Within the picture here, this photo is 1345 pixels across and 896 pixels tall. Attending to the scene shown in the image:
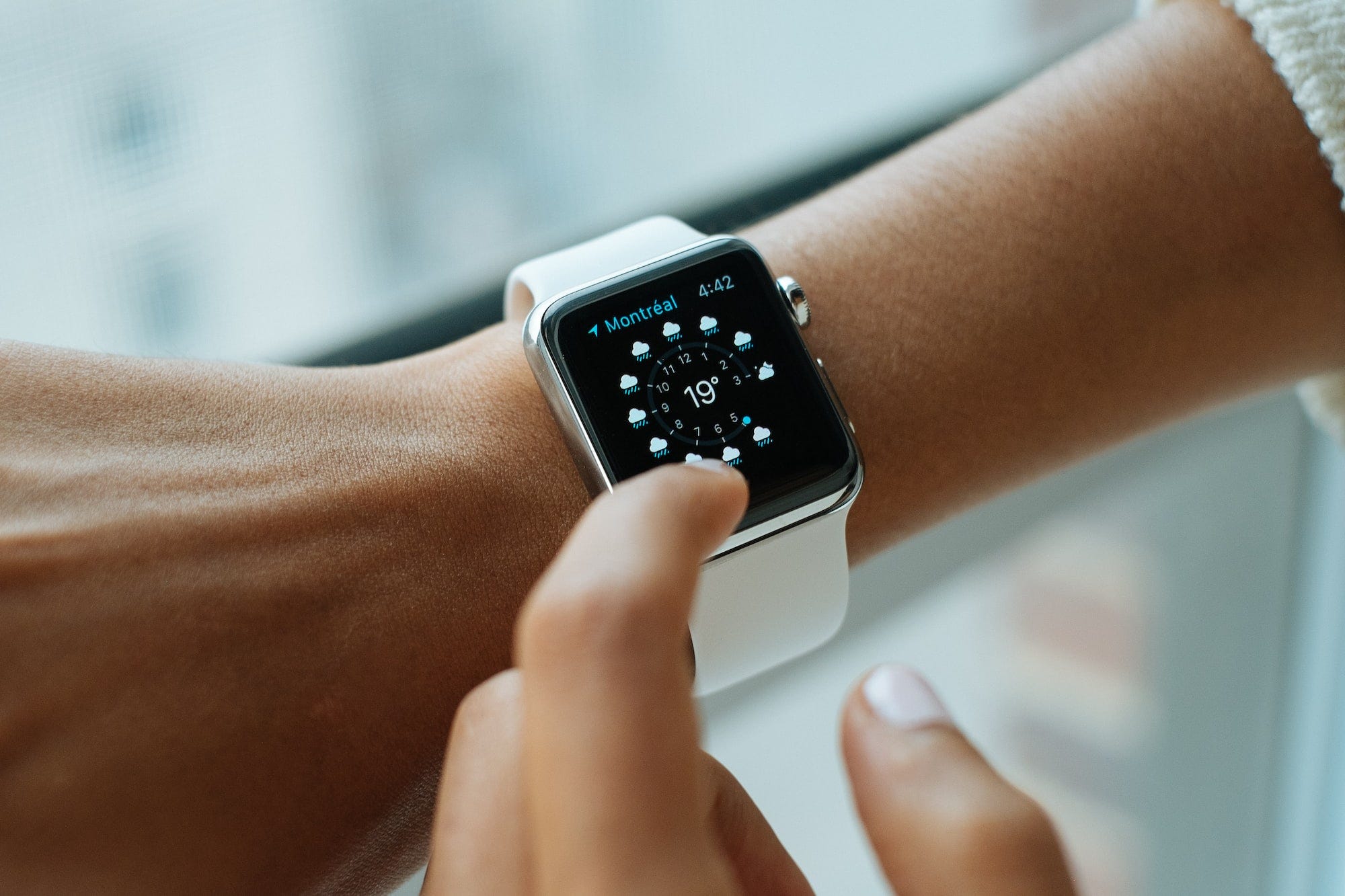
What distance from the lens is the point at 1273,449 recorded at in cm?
142

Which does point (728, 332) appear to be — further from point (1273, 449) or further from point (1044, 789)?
point (1273, 449)

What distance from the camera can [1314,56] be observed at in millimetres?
766

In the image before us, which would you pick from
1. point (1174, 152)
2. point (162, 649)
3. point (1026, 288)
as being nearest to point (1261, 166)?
point (1174, 152)

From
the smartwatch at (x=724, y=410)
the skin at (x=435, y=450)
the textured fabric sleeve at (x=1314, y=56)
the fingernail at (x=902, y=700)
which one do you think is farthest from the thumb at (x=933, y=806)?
the textured fabric sleeve at (x=1314, y=56)

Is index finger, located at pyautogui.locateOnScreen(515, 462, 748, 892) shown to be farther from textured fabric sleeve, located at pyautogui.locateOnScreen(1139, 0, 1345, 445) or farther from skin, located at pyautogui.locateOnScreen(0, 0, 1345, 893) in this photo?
textured fabric sleeve, located at pyautogui.locateOnScreen(1139, 0, 1345, 445)

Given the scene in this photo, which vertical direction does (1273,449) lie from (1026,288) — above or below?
below

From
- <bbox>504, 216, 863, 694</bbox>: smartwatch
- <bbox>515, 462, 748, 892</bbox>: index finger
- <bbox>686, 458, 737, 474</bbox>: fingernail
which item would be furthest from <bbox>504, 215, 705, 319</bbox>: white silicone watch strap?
<bbox>515, 462, 748, 892</bbox>: index finger

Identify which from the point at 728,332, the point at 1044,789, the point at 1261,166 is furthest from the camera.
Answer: the point at 1044,789

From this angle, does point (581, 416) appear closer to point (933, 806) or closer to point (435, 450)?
point (435, 450)

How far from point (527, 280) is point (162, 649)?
0.32 m

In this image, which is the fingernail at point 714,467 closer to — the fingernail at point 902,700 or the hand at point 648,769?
the hand at point 648,769

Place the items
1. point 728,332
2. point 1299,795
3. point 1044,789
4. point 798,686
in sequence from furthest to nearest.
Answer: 1. point 1299,795
2. point 1044,789
3. point 798,686
4. point 728,332

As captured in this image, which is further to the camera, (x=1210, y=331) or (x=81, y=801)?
(x=1210, y=331)

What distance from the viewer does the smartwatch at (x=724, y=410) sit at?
2.22 feet
